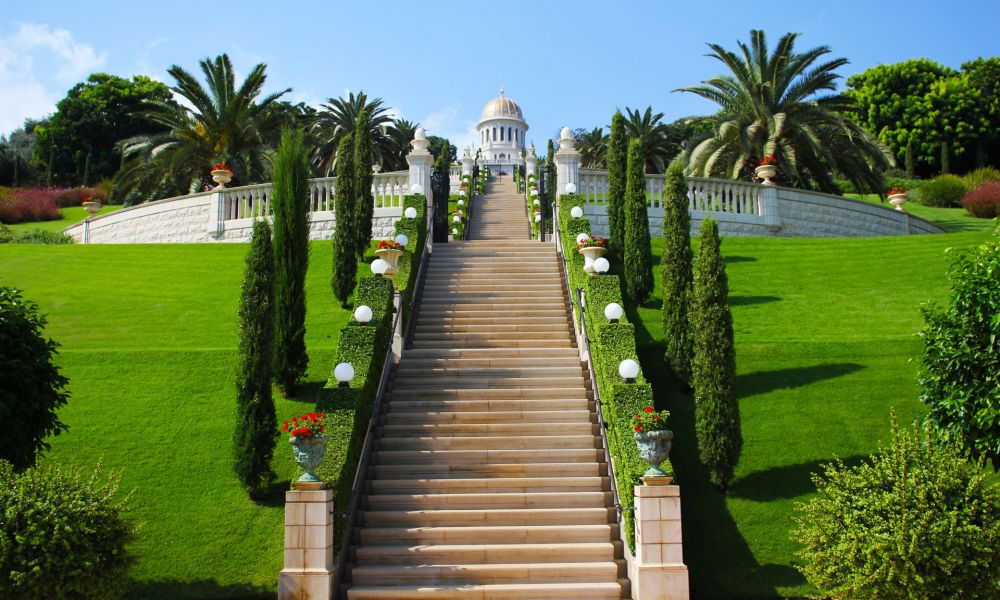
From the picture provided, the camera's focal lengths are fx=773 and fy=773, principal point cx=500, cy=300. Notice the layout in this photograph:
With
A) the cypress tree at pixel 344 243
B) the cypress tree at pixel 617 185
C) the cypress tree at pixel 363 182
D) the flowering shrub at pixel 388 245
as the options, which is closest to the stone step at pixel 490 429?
the flowering shrub at pixel 388 245

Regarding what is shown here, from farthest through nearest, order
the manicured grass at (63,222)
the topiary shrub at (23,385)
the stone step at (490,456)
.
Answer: the manicured grass at (63,222), the stone step at (490,456), the topiary shrub at (23,385)

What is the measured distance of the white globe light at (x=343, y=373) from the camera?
12.8 metres

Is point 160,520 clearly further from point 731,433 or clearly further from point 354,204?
point 354,204

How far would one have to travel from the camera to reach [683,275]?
16.2 metres

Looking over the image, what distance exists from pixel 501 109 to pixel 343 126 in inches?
1418

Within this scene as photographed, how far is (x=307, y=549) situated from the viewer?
10328 mm

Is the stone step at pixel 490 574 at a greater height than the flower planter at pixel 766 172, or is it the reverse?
the flower planter at pixel 766 172

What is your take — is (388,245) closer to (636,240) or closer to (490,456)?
(490,456)

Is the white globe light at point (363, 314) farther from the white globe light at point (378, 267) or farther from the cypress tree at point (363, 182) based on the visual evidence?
the cypress tree at point (363, 182)

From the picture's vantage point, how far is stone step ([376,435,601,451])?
13430mm

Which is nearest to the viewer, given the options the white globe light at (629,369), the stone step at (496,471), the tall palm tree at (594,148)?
the white globe light at (629,369)

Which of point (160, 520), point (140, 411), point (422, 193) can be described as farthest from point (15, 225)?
point (160, 520)

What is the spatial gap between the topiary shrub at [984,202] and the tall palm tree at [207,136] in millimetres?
32160

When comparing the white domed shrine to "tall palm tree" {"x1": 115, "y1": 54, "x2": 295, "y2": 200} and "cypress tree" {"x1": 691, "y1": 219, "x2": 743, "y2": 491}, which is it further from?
"cypress tree" {"x1": 691, "y1": 219, "x2": 743, "y2": 491}
